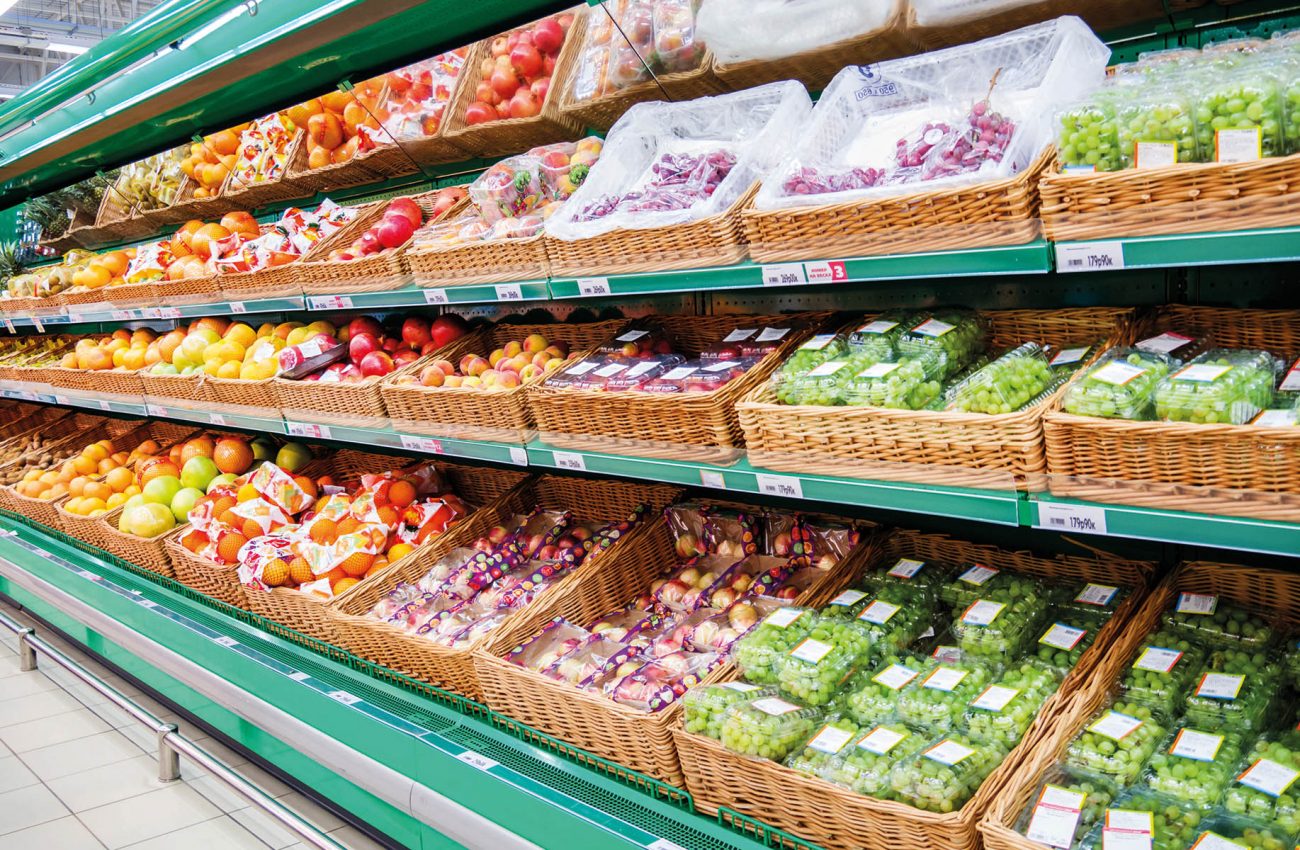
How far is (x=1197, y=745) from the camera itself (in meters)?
1.44

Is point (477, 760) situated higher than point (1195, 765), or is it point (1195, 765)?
point (1195, 765)

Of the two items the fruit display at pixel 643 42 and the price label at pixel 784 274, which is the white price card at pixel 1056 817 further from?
the fruit display at pixel 643 42

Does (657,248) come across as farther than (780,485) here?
Yes

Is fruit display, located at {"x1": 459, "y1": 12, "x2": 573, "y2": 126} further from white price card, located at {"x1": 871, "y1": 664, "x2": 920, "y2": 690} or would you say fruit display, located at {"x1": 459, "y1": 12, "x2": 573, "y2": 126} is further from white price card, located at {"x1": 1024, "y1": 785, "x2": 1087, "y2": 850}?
white price card, located at {"x1": 1024, "y1": 785, "x2": 1087, "y2": 850}

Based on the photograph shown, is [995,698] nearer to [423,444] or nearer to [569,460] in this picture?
[569,460]

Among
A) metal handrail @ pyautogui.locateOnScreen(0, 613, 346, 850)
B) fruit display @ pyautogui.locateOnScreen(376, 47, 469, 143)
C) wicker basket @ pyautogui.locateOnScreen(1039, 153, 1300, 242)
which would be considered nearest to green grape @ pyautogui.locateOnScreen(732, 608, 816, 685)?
wicker basket @ pyautogui.locateOnScreen(1039, 153, 1300, 242)

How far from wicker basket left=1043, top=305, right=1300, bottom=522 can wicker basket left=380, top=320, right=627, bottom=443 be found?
1.27 metres

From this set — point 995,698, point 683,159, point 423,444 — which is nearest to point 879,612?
point 995,698

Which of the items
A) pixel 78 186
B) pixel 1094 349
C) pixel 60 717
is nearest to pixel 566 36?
pixel 1094 349

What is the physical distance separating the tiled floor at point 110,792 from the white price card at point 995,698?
176 cm

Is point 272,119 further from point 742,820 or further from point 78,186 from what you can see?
point 742,820

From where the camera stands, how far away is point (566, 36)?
104 inches

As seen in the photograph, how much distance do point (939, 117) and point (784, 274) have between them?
454 mm

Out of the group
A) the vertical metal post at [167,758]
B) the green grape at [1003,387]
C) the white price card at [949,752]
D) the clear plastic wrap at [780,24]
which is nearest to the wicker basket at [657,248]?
the clear plastic wrap at [780,24]
